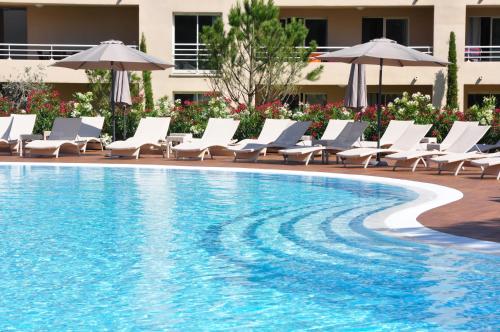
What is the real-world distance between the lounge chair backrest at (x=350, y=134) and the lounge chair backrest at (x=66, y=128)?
6.60 meters

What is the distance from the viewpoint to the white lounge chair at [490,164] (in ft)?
55.4

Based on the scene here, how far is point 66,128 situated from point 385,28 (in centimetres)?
1641

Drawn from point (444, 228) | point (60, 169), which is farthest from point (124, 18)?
point (444, 228)

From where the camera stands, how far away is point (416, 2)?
3297cm

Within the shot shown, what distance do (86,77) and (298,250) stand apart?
79.9ft

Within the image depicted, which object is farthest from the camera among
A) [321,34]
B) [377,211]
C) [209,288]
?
[321,34]

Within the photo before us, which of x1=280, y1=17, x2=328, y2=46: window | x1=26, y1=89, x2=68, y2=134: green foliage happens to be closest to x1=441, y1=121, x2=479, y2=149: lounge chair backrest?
x1=26, y1=89, x2=68, y2=134: green foliage

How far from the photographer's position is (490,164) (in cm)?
1686

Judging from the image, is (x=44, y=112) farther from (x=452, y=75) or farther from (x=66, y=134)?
(x=452, y=75)

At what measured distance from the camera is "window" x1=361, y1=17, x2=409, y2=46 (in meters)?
35.1

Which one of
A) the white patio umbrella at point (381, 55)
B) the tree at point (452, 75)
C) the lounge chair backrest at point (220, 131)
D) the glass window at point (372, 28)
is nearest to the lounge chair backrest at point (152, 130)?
the lounge chair backrest at point (220, 131)

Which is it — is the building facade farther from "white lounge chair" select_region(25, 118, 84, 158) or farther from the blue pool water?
the blue pool water

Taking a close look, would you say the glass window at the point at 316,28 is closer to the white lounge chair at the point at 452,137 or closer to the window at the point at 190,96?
the window at the point at 190,96

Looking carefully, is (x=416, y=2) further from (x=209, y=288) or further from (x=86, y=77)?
(x=209, y=288)
